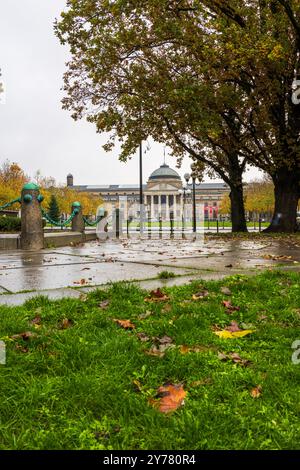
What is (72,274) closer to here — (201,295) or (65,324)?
(201,295)

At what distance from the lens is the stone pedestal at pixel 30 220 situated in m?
10.8

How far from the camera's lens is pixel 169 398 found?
2219 mm

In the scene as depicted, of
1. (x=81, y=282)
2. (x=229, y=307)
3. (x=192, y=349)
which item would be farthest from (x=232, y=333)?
(x=81, y=282)

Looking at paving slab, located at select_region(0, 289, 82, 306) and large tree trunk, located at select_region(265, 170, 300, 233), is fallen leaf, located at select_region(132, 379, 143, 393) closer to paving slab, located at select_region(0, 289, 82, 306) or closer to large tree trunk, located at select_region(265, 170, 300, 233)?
paving slab, located at select_region(0, 289, 82, 306)

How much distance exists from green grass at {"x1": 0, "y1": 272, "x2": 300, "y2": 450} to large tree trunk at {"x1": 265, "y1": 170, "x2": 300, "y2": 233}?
17.6 m

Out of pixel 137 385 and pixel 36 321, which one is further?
pixel 36 321

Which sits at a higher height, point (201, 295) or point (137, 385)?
point (201, 295)

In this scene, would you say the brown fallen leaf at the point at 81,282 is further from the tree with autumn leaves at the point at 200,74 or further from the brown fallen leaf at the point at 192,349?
the tree with autumn leaves at the point at 200,74

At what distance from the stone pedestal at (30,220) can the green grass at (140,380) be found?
734 centimetres

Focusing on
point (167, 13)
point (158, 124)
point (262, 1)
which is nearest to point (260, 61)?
point (262, 1)

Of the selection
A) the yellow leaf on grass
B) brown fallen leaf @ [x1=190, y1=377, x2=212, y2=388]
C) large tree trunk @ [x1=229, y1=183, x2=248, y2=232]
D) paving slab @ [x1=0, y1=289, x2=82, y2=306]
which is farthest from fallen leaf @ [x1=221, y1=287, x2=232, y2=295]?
large tree trunk @ [x1=229, y1=183, x2=248, y2=232]

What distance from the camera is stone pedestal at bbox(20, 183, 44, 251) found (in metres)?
10.8

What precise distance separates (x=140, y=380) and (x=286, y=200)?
1935 centimetres
